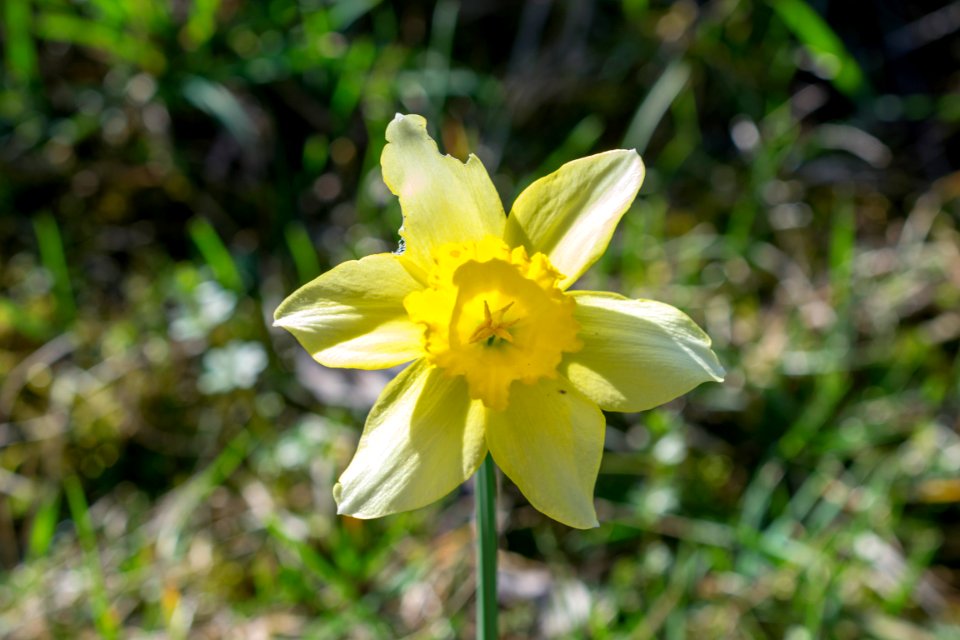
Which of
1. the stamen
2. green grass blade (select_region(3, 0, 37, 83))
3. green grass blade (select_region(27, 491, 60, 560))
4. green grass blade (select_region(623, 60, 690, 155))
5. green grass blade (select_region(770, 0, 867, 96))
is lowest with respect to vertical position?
green grass blade (select_region(27, 491, 60, 560))

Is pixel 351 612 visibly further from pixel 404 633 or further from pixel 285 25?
pixel 285 25

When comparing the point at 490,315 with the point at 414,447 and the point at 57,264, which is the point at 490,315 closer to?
the point at 414,447

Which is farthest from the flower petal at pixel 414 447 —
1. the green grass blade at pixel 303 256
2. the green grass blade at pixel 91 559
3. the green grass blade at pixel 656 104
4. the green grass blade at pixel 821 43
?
the green grass blade at pixel 821 43

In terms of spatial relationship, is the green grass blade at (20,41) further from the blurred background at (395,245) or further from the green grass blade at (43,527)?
the green grass blade at (43,527)

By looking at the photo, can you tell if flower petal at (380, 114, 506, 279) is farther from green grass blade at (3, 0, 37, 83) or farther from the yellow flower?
green grass blade at (3, 0, 37, 83)

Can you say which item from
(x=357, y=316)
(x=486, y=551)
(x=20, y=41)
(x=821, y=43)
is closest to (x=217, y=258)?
(x=20, y=41)

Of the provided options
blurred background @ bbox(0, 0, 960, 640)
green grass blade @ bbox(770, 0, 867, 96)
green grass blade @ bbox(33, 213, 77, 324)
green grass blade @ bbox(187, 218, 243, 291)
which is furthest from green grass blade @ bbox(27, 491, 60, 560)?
green grass blade @ bbox(770, 0, 867, 96)

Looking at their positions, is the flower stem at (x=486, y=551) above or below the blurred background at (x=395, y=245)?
above
